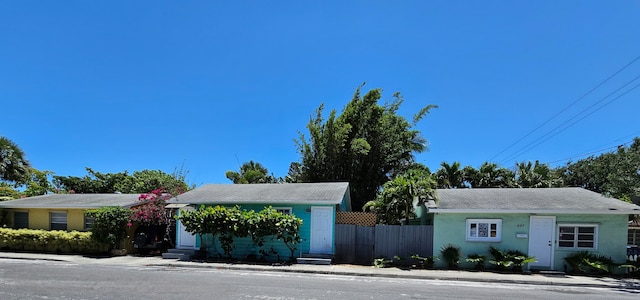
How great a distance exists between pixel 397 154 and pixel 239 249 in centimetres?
1693

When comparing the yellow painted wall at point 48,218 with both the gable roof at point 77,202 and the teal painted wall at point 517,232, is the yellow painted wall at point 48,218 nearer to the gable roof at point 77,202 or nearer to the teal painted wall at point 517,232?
the gable roof at point 77,202

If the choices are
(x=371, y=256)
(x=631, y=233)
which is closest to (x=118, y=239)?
(x=371, y=256)

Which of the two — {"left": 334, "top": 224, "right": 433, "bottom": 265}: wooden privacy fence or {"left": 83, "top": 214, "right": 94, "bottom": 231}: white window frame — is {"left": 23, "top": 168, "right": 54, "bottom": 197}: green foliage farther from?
{"left": 334, "top": 224, "right": 433, "bottom": 265}: wooden privacy fence

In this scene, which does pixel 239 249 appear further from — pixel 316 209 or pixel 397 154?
pixel 397 154

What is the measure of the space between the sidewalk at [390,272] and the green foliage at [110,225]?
964mm

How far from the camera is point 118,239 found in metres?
16.9

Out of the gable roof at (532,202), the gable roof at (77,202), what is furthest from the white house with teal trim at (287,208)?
the gable roof at (532,202)

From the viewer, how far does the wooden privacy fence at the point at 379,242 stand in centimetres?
1487

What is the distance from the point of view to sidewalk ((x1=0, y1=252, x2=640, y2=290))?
1182 cm

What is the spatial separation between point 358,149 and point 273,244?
12795 mm

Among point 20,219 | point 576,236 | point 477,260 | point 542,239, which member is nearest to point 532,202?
point 542,239

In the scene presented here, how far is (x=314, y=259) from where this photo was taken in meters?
14.8

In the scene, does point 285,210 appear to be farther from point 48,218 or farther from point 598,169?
point 598,169

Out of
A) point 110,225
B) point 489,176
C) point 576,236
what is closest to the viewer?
point 576,236
